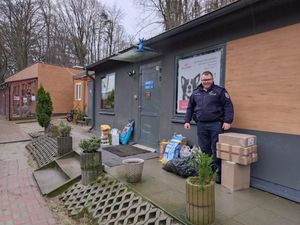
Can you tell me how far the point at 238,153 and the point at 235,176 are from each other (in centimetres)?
33

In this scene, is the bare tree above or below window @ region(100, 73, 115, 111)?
above

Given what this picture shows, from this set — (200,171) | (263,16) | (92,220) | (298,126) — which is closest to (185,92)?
(263,16)

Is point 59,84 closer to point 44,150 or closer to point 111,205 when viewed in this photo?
point 44,150

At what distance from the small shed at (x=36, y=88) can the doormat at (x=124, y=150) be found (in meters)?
11.3

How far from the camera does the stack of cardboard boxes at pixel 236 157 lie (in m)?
2.83

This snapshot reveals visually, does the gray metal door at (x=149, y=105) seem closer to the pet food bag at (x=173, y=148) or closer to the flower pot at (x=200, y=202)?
the pet food bag at (x=173, y=148)

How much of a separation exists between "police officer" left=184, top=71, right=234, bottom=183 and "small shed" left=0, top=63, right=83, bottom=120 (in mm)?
13912

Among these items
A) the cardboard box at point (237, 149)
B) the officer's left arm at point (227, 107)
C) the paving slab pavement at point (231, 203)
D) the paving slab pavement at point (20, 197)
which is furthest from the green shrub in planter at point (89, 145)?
the officer's left arm at point (227, 107)

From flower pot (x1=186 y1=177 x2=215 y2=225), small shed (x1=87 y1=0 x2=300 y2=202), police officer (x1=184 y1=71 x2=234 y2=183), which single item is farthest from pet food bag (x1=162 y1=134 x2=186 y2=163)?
flower pot (x1=186 y1=177 x2=215 y2=225)

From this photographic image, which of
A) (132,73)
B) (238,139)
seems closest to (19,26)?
(132,73)

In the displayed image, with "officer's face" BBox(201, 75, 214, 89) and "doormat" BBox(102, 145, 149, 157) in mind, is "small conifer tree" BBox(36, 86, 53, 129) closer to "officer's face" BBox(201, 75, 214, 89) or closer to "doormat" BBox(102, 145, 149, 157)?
"doormat" BBox(102, 145, 149, 157)

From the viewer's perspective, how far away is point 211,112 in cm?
322

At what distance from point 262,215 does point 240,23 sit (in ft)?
8.34

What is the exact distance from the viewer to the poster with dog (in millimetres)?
3707
